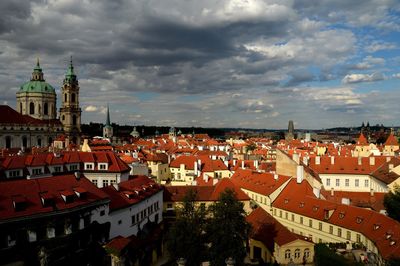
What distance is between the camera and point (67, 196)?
30812mm

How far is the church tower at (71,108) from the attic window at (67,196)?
10172 cm

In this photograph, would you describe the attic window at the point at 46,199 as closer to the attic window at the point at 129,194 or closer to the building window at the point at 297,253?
the attic window at the point at 129,194

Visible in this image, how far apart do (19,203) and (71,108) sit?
107548mm

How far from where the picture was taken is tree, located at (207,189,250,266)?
27.9m

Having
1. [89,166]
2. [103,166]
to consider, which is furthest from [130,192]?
[89,166]

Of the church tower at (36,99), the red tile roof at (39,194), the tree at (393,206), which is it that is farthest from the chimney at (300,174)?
the church tower at (36,99)

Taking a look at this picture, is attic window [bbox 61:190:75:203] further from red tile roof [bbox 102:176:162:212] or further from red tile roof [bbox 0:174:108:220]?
red tile roof [bbox 102:176:162:212]

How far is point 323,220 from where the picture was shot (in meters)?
38.1

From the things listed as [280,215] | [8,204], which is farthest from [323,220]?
[8,204]

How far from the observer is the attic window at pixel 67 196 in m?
30.7

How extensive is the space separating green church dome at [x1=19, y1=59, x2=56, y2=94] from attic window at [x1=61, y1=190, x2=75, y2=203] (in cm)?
11105

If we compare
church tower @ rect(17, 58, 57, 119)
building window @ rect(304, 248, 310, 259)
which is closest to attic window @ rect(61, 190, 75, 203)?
building window @ rect(304, 248, 310, 259)

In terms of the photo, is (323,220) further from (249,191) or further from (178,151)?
(178,151)

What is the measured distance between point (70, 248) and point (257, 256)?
16633 millimetres
